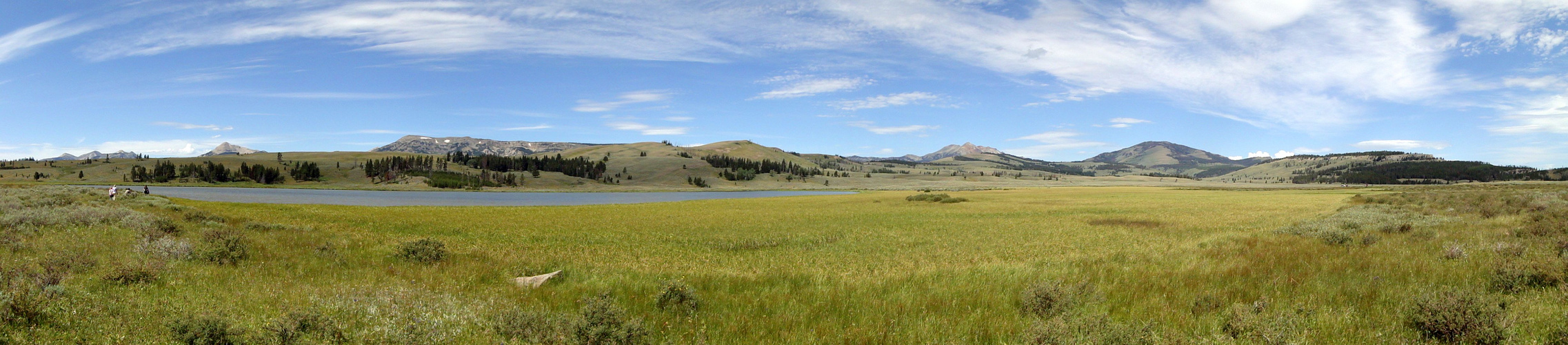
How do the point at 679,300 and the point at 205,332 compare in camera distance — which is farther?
the point at 679,300

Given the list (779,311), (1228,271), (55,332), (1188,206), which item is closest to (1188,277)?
(1228,271)

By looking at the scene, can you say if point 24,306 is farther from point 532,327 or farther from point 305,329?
Answer: point 532,327

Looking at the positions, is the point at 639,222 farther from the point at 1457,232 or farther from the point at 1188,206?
the point at 1188,206

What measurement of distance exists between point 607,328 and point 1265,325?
332 inches

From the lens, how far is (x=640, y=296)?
34.9ft

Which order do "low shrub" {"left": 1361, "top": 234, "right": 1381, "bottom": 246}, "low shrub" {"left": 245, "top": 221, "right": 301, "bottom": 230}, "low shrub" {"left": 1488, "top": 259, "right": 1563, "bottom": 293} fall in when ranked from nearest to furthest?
"low shrub" {"left": 1488, "top": 259, "right": 1563, "bottom": 293} → "low shrub" {"left": 1361, "top": 234, "right": 1381, "bottom": 246} → "low shrub" {"left": 245, "top": 221, "right": 301, "bottom": 230}

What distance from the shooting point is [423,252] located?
15.6 meters

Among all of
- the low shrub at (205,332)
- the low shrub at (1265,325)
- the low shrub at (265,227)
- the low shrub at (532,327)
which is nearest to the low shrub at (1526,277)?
the low shrub at (1265,325)

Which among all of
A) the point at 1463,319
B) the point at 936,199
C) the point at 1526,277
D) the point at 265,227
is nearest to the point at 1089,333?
the point at 1463,319

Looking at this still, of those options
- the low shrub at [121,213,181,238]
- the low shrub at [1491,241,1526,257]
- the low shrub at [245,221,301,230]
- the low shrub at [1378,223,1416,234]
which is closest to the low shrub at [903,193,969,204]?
the low shrub at [1378,223,1416,234]

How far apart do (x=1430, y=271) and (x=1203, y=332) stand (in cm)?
833

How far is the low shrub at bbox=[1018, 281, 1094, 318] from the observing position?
9.42 meters

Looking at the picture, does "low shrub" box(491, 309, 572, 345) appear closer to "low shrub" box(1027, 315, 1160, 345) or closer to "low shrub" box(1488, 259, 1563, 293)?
"low shrub" box(1027, 315, 1160, 345)

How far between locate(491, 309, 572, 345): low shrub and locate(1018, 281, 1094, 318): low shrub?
22.8 feet
